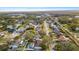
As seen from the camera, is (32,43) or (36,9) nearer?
(32,43)

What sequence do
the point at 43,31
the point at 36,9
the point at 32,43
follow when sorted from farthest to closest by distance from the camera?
the point at 36,9 < the point at 43,31 < the point at 32,43
